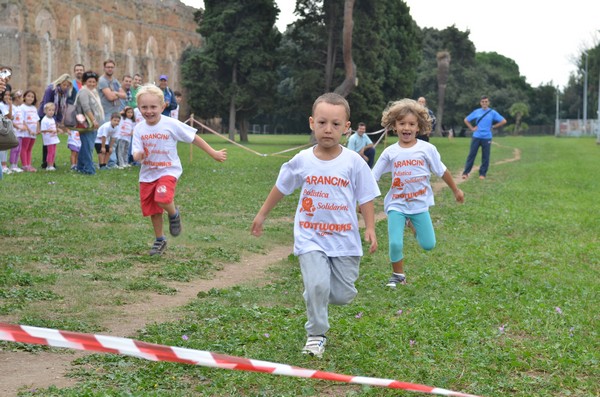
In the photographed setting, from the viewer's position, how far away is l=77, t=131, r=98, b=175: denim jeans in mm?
18734

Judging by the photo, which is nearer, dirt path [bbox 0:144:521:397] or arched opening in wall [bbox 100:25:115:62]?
dirt path [bbox 0:144:521:397]

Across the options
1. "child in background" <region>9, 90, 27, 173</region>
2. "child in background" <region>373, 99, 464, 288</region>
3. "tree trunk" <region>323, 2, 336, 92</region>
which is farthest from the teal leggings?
"tree trunk" <region>323, 2, 336, 92</region>

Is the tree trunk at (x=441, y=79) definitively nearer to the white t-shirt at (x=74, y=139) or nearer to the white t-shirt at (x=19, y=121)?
the white t-shirt at (x=74, y=139)

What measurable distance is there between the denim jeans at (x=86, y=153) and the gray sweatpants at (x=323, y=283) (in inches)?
533

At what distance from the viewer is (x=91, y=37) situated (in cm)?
4828

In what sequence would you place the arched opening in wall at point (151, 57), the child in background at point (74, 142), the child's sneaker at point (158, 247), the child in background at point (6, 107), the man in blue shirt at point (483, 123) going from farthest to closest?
the arched opening in wall at point (151, 57), the man in blue shirt at point (483, 123), the child in background at point (74, 142), the child in background at point (6, 107), the child's sneaker at point (158, 247)

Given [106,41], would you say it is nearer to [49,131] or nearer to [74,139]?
[74,139]

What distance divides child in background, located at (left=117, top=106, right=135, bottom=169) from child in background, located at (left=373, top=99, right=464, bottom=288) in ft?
42.3

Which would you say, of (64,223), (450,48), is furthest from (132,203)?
(450,48)

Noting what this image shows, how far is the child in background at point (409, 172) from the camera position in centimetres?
855

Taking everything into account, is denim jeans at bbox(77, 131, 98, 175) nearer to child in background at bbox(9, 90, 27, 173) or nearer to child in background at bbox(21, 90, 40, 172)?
child in background at bbox(21, 90, 40, 172)

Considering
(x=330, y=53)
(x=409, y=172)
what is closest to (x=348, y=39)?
(x=330, y=53)

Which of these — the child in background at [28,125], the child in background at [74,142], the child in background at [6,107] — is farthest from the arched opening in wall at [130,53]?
the child in background at [6,107]

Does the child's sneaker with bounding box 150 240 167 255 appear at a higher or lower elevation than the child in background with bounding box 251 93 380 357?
lower
